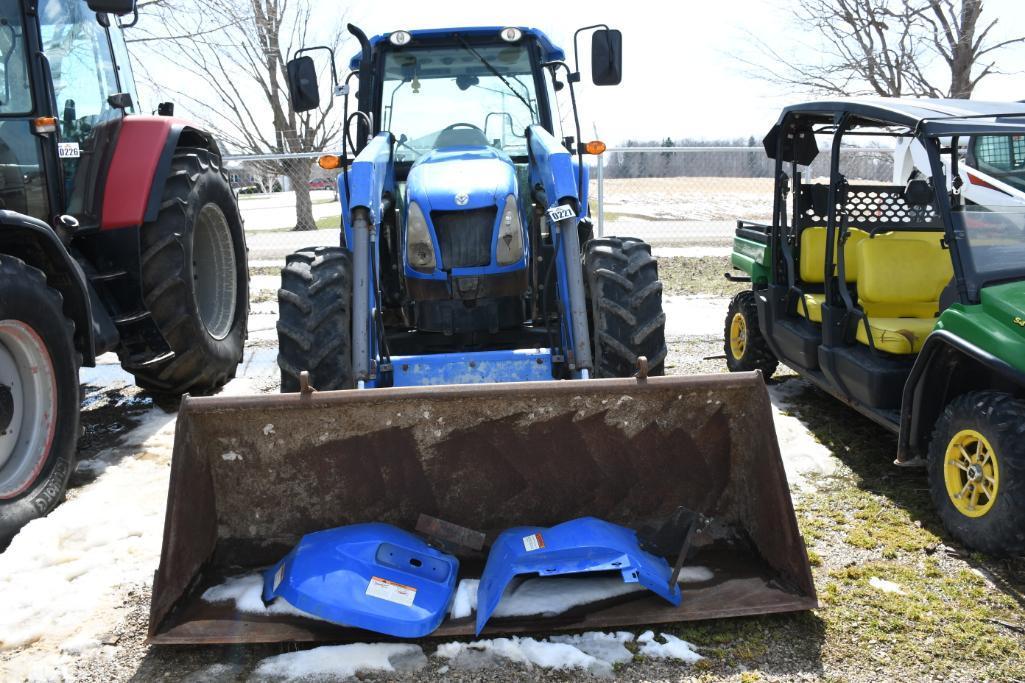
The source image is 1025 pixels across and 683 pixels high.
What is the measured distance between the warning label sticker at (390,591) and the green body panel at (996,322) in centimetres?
223

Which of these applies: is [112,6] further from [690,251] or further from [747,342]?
[690,251]

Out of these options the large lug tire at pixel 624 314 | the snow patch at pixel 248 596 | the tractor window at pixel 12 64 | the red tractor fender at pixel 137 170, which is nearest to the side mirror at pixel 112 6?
the tractor window at pixel 12 64

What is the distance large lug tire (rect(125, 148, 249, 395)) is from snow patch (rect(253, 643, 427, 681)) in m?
2.73

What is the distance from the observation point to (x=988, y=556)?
3.33 m

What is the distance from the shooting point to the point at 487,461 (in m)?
3.27

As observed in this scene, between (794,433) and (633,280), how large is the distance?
1.34 metres

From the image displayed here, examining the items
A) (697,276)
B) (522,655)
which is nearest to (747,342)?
(522,655)

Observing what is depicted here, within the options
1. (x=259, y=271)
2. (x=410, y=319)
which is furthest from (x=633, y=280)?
(x=259, y=271)

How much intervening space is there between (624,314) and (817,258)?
178cm

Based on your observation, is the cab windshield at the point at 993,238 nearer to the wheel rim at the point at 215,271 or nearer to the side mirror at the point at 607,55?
the side mirror at the point at 607,55

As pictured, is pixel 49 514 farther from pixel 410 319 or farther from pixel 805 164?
pixel 805 164

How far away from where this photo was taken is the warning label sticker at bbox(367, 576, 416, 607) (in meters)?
2.81

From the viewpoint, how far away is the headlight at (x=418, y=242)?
4.34m

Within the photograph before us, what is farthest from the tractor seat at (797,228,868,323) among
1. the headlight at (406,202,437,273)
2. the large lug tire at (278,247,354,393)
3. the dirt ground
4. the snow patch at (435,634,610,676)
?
the snow patch at (435,634,610,676)
